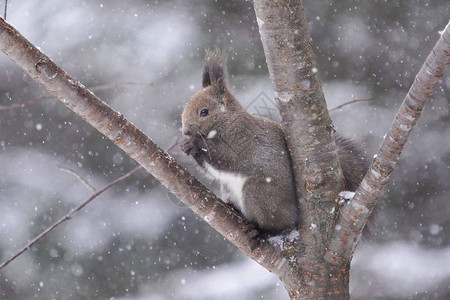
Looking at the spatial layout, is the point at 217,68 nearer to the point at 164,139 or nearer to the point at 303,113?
the point at 303,113

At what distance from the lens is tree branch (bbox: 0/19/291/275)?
167 cm

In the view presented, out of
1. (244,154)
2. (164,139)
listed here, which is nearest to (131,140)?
(244,154)

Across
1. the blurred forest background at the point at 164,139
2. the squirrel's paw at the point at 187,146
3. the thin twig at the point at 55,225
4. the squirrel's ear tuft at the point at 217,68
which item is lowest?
the thin twig at the point at 55,225

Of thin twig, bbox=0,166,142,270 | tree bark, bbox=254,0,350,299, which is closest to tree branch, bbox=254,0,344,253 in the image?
tree bark, bbox=254,0,350,299

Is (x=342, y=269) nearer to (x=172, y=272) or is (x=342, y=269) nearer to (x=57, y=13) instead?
(x=172, y=272)

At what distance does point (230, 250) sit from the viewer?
17.5 feet

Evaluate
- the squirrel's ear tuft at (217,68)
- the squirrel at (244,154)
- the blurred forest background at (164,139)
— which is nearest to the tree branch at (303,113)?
the squirrel at (244,154)

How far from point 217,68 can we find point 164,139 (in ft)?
7.72

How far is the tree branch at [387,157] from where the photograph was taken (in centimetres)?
146

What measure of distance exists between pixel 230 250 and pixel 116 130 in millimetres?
3665

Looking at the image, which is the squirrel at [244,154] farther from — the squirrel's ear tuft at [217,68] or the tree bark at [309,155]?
the tree bark at [309,155]

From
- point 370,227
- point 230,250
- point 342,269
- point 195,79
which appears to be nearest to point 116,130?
point 342,269

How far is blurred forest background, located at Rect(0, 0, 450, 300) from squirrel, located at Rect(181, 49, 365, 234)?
211 cm

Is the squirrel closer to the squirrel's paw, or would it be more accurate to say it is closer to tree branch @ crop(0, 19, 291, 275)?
the squirrel's paw
